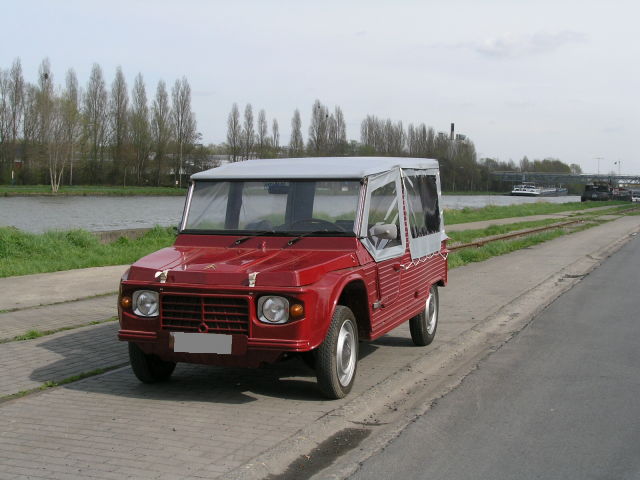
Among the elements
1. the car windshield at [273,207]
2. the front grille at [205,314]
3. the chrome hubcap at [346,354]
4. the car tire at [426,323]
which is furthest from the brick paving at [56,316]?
the chrome hubcap at [346,354]

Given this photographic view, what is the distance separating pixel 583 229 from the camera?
3628 centimetres

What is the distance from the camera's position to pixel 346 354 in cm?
639

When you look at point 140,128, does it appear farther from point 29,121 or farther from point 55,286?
point 55,286

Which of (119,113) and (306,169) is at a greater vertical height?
(119,113)

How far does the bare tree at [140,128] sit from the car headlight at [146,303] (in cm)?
7133

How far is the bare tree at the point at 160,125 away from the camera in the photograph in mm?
77312

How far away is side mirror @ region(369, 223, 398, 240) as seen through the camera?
6707 mm

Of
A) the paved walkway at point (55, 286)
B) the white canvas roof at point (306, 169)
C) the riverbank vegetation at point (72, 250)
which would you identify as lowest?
the paved walkway at point (55, 286)

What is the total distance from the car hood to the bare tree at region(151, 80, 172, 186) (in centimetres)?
7062

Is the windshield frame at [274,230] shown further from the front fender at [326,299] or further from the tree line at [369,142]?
the tree line at [369,142]

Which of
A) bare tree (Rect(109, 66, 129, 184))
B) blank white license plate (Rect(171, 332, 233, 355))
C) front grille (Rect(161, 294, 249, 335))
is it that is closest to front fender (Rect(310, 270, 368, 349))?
front grille (Rect(161, 294, 249, 335))

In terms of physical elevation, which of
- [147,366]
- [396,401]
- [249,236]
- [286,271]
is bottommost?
[396,401]

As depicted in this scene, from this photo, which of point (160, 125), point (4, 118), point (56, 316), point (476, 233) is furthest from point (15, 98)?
point (56, 316)

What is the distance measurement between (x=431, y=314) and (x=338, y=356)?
2959 millimetres
